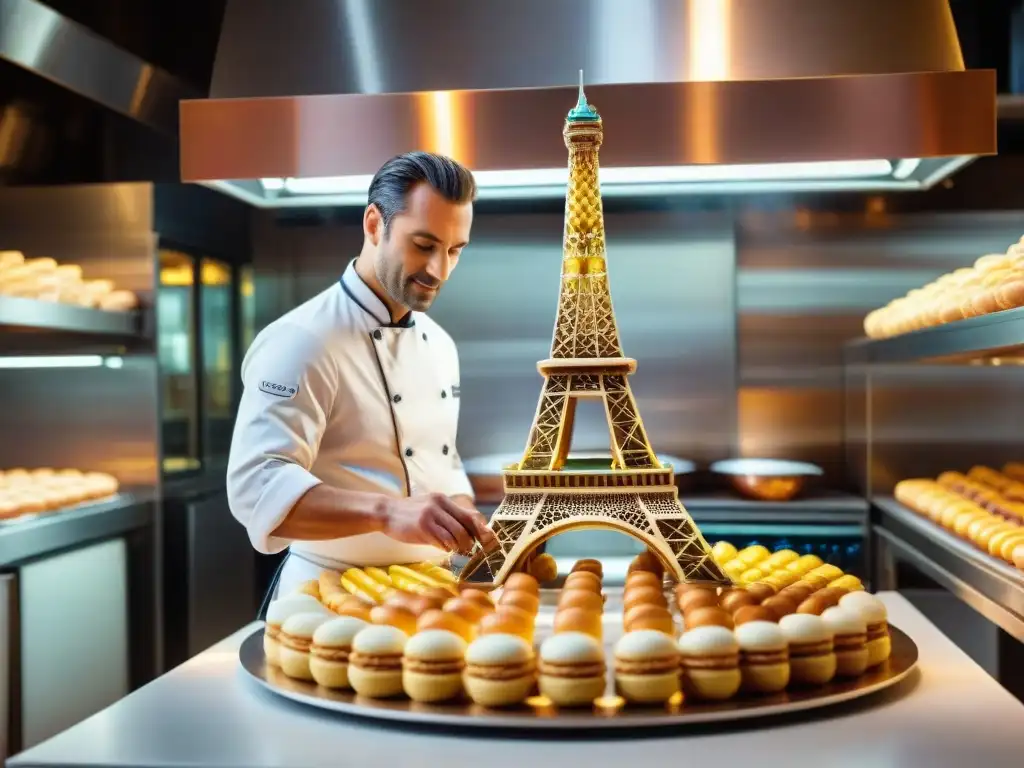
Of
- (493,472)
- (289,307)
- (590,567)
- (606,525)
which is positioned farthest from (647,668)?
(289,307)

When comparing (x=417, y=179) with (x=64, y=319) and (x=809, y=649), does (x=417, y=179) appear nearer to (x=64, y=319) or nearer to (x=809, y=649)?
(x=809, y=649)

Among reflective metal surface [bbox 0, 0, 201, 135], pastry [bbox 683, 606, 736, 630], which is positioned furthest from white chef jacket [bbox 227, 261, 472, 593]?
reflective metal surface [bbox 0, 0, 201, 135]

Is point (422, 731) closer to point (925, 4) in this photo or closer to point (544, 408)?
point (544, 408)

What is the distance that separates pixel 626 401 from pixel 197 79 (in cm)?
266

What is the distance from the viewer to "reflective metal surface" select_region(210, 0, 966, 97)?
91.9 inches

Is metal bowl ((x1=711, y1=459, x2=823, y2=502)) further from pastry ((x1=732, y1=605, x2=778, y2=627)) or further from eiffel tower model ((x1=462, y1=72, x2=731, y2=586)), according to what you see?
pastry ((x1=732, y1=605, x2=778, y2=627))

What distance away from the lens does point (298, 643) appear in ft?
4.76

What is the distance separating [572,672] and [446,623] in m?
0.20

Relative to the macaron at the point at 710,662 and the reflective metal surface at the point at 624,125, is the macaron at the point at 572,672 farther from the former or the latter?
the reflective metal surface at the point at 624,125

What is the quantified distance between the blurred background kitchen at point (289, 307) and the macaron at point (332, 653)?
1.83 m

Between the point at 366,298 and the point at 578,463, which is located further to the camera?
the point at 578,463

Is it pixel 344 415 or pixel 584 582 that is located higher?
pixel 344 415

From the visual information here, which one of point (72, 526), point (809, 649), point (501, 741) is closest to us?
point (501, 741)

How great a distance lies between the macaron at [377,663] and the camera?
1358mm
